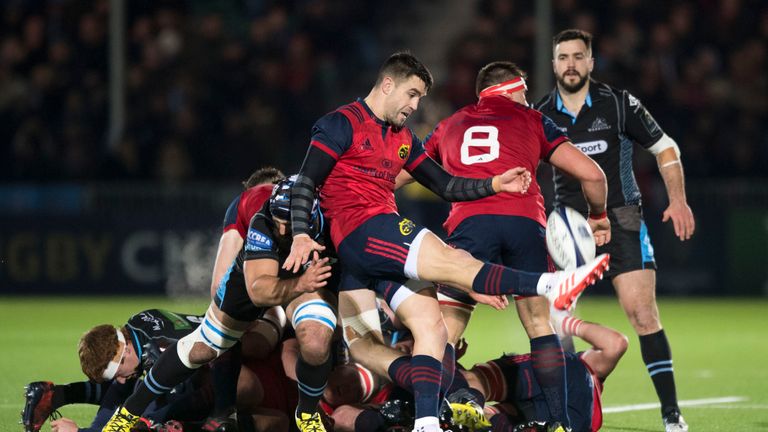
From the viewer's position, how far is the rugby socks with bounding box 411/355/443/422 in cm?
595

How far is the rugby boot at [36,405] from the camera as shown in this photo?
668cm

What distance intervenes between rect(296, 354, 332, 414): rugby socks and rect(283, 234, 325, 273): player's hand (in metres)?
0.52

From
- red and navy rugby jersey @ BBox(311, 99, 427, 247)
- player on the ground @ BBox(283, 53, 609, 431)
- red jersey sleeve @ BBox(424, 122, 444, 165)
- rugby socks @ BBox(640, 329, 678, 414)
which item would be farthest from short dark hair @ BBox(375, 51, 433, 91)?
rugby socks @ BBox(640, 329, 678, 414)

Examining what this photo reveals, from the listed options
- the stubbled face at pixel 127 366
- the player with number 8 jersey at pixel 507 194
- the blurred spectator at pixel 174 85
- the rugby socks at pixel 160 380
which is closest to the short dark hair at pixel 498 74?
the player with number 8 jersey at pixel 507 194

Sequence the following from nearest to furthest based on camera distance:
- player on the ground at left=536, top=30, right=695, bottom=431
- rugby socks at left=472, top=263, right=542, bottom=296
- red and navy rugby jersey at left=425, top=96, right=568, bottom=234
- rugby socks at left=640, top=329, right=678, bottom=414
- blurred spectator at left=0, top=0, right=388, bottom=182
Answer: rugby socks at left=472, top=263, right=542, bottom=296
red and navy rugby jersey at left=425, top=96, right=568, bottom=234
rugby socks at left=640, top=329, right=678, bottom=414
player on the ground at left=536, top=30, right=695, bottom=431
blurred spectator at left=0, top=0, right=388, bottom=182

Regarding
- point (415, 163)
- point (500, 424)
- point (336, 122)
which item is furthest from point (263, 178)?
point (500, 424)

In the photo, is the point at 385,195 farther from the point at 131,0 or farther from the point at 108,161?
the point at 131,0

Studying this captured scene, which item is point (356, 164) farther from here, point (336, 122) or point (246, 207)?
point (246, 207)

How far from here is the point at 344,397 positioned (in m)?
6.81

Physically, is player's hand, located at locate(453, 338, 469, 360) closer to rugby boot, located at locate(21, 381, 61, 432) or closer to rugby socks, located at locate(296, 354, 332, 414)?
rugby socks, located at locate(296, 354, 332, 414)

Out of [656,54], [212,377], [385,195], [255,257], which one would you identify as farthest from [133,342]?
[656,54]

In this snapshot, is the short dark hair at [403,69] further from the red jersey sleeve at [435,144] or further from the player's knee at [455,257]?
the player's knee at [455,257]

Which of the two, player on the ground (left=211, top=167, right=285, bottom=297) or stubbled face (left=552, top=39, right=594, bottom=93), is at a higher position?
stubbled face (left=552, top=39, right=594, bottom=93)

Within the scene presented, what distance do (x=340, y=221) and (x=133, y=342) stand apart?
1.37 meters
